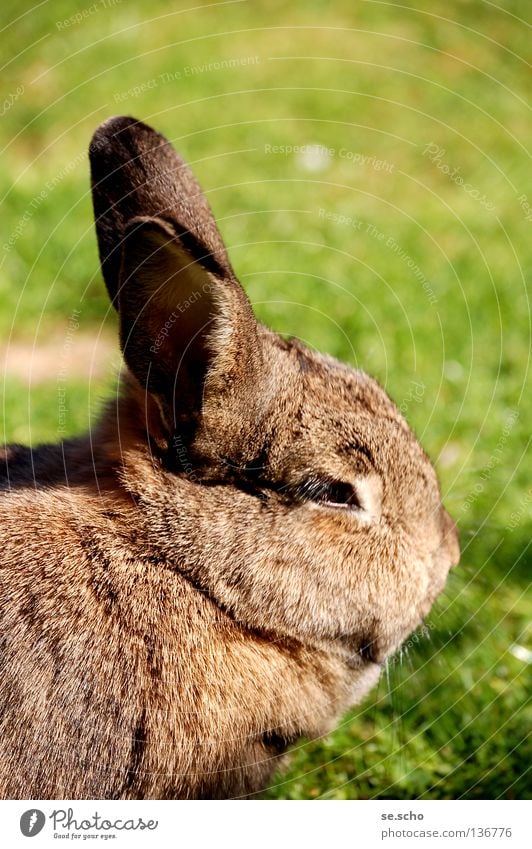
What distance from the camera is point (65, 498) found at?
10.3ft

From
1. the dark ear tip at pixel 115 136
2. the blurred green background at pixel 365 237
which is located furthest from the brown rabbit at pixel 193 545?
the blurred green background at pixel 365 237

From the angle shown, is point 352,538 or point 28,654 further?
point 352,538

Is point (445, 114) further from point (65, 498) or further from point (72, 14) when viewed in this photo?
point (65, 498)

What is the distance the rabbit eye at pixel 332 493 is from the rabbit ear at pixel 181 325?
0.35 metres

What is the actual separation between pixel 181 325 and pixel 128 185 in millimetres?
500

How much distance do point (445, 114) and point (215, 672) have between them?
5.75 metres

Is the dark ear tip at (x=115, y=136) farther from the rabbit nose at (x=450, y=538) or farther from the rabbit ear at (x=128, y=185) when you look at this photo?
the rabbit nose at (x=450, y=538)

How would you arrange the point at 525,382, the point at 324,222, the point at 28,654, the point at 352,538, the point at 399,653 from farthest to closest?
the point at 324,222 → the point at 525,382 → the point at 399,653 → the point at 352,538 → the point at 28,654

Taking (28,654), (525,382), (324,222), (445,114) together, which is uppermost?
(445,114)

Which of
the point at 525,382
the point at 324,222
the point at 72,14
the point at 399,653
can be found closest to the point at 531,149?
the point at 324,222

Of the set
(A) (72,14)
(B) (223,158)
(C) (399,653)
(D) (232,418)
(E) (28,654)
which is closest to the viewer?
(E) (28,654)

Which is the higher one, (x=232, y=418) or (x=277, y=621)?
(x=232, y=418)
